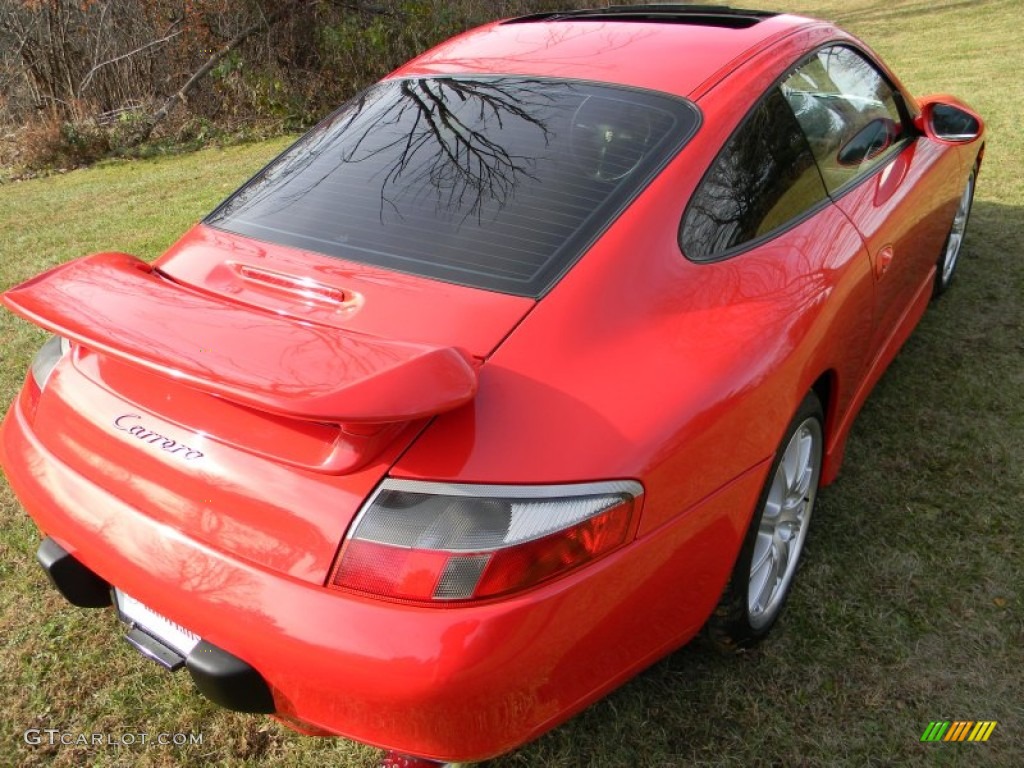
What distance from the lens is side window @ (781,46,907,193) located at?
253 centimetres

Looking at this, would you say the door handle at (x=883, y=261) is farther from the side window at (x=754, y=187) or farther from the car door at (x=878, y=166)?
the side window at (x=754, y=187)

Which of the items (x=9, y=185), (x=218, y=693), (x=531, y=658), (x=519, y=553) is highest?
(x=519, y=553)

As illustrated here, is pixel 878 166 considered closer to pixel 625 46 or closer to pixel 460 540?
pixel 625 46

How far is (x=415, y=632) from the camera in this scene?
148 cm

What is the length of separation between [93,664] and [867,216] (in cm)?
260

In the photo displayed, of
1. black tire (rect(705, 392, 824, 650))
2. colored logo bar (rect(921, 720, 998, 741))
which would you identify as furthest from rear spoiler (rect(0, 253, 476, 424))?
colored logo bar (rect(921, 720, 998, 741))

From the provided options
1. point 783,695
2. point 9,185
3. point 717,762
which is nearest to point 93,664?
point 717,762

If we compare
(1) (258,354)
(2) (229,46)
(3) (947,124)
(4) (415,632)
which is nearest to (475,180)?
(1) (258,354)

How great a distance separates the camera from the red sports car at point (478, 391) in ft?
4.99

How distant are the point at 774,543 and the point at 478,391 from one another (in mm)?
1105

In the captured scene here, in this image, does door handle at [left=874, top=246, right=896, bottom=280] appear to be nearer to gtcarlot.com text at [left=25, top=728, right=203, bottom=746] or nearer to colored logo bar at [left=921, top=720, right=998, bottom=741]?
colored logo bar at [left=921, top=720, right=998, bottom=741]

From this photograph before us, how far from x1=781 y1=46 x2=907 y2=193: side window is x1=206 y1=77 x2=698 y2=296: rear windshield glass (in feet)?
1.80

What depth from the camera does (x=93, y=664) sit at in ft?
7.96

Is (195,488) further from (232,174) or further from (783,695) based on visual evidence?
(232,174)
